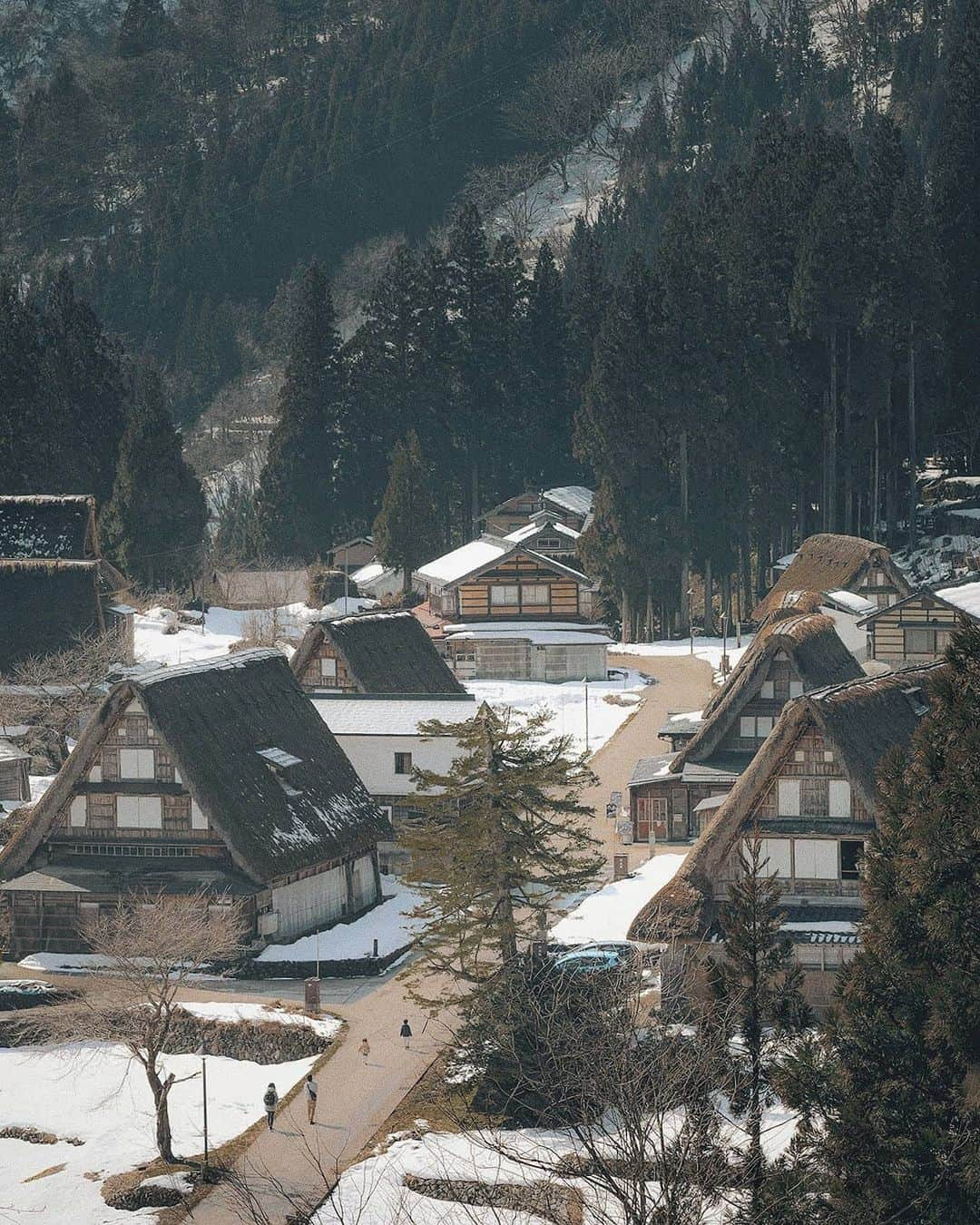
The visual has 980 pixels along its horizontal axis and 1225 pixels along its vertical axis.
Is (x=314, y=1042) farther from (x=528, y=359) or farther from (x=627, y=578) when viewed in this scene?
(x=528, y=359)

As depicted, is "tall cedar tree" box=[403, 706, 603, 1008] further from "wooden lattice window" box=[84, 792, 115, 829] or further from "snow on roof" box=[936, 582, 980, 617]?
"snow on roof" box=[936, 582, 980, 617]

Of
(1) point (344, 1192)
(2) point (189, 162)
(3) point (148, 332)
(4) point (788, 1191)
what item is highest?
(2) point (189, 162)

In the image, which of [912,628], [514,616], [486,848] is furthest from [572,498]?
[486,848]

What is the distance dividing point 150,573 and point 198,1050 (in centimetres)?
5196

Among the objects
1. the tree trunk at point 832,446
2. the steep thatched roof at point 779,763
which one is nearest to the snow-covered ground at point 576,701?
the tree trunk at point 832,446

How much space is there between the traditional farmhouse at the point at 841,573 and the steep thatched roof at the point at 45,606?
2215cm

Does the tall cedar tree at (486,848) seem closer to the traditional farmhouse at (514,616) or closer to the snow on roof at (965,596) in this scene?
the snow on roof at (965,596)

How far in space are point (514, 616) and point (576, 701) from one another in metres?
11.4

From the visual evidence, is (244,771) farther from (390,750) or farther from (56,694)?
(56,694)

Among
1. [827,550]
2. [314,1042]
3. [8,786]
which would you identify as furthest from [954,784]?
[827,550]

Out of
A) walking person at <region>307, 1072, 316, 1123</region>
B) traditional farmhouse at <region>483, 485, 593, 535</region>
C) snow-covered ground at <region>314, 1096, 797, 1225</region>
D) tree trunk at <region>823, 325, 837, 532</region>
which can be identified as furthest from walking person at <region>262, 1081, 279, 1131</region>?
traditional farmhouse at <region>483, 485, 593, 535</region>

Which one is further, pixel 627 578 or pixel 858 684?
pixel 627 578

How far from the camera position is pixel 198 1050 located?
3494 centimetres

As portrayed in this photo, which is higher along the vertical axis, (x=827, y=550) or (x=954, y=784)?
(x=827, y=550)
